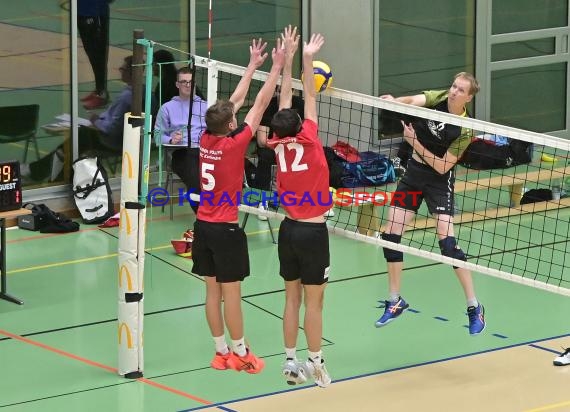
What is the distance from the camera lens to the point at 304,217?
9.20m

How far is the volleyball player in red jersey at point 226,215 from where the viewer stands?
9195 millimetres

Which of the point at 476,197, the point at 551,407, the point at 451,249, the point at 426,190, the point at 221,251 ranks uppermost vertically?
the point at 426,190

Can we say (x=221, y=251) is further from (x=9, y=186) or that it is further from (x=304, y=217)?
(x=9, y=186)

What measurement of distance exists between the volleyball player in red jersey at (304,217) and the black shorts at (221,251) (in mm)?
314

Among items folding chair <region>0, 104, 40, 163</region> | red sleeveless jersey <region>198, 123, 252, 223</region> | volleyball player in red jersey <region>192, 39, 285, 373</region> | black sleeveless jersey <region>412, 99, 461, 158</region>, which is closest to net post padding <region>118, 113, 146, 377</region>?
volleyball player in red jersey <region>192, 39, 285, 373</region>

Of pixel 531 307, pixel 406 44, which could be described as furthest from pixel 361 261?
pixel 406 44

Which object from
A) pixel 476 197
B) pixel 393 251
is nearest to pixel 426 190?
pixel 393 251

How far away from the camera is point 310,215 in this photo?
30.2 ft

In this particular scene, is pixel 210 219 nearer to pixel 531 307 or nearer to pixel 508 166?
pixel 531 307

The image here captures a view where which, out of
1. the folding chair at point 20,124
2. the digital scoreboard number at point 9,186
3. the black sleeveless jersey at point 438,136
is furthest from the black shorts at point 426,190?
the folding chair at point 20,124

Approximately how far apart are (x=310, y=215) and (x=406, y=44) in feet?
29.6

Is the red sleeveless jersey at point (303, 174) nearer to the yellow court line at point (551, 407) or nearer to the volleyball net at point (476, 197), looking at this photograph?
the yellow court line at point (551, 407)

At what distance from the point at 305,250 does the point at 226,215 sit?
2.12 feet

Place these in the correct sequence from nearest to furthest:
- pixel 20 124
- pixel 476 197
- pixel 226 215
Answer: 1. pixel 226 215
2. pixel 20 124
3. pixel 476 197
